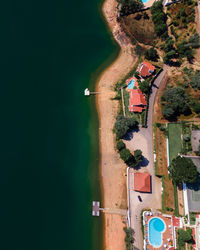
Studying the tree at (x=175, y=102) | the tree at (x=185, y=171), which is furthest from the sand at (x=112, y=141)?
the tree at (x=175, y=102)

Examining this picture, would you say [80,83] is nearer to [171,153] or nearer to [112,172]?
[112,172]

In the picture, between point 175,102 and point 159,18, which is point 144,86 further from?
point 159,18

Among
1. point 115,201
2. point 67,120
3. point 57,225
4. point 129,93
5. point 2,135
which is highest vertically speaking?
point 129,93

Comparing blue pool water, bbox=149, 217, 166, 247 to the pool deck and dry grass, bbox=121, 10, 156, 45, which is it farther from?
dry grass, bbox=121, 10, 156, 45

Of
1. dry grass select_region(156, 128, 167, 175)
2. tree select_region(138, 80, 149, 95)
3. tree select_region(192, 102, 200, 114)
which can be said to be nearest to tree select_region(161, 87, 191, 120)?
tree select_region(192, 102, 200, 114)

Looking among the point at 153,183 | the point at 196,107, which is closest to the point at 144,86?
the point at 196,107

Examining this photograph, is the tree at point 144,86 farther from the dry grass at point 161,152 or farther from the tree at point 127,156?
the tree at point 127,156

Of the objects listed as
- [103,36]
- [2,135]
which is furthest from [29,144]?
[103,36]
